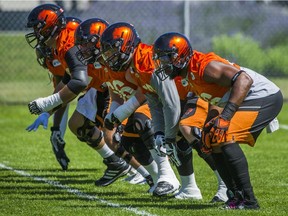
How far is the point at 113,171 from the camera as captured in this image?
8.81 m

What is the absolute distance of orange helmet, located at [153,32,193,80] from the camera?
22.5 feet

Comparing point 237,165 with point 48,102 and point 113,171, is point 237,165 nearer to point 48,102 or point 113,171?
point 48,102

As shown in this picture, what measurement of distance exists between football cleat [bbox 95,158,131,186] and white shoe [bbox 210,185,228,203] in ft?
5.06

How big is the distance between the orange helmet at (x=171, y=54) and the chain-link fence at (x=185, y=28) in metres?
10.9

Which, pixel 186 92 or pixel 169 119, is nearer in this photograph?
pixel 169 119

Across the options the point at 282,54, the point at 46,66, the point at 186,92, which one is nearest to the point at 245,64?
the point at 282,54

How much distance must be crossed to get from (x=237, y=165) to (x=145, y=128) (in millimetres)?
1379

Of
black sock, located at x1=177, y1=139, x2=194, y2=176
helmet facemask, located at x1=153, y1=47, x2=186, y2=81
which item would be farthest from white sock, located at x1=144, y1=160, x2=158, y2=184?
helmet facemask, located at x1=153, y1=47, x2=186, y2=81

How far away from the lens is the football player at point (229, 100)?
6.56 metres

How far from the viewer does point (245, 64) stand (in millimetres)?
18641

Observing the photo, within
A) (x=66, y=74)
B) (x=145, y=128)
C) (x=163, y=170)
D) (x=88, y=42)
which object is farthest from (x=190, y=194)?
(x=66, y=74)

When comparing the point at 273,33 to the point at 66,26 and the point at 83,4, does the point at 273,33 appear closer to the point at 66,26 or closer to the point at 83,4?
the point at 83,4

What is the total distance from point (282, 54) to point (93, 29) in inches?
456

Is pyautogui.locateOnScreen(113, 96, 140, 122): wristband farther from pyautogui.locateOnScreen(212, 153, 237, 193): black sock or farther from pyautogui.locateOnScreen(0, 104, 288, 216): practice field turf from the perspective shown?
pyautogui.locateOnScreen(212, 153, 237, 193): black sock
